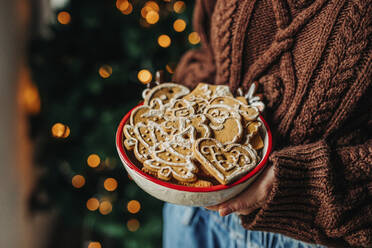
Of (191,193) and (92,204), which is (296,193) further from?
(92,204)

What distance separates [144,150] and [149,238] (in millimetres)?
802

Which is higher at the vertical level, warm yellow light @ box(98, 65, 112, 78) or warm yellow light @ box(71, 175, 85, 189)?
warm yellow light @ box(98, 65, 112, 78)

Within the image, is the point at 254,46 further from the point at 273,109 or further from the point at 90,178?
the point at 90,178

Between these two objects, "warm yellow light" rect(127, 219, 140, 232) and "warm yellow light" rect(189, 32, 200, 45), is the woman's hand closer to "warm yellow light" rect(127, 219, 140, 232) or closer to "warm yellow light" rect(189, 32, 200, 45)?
"warm yellow light" rect(189, 32, 200, 45)

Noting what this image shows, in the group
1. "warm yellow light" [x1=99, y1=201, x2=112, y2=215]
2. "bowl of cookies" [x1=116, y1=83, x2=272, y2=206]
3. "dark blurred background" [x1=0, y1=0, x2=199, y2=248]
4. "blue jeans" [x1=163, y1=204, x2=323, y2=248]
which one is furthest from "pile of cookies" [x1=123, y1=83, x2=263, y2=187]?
"warm yellow light" [x1=99, y1=201, x2=112, y2=215]

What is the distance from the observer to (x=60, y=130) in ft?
3.64

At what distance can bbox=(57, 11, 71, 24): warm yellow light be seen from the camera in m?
0.99

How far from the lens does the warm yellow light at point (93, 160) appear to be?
1.11 m

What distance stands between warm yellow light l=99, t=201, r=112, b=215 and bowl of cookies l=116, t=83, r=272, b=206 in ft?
2.67

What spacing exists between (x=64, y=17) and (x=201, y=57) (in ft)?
2.06

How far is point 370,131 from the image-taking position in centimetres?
47

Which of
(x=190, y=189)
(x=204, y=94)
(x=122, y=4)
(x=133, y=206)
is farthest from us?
(x=133, y=206)

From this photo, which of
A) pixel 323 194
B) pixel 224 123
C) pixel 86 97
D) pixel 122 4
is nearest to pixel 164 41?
pixel 122 4

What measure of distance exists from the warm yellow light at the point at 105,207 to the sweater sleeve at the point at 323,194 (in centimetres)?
85
